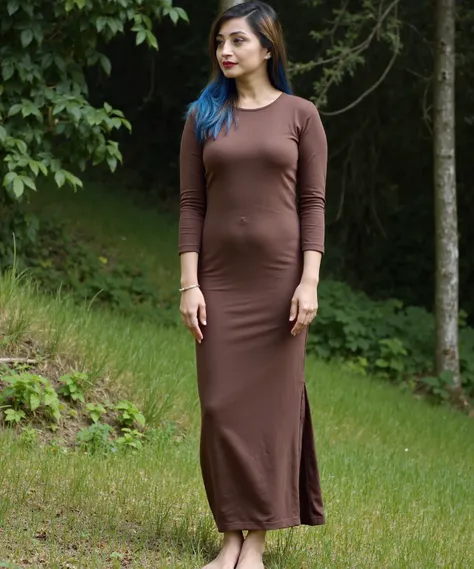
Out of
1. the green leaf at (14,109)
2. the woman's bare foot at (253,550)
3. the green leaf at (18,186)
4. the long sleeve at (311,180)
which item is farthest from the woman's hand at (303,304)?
the green leaf at (14,109)

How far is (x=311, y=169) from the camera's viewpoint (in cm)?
436

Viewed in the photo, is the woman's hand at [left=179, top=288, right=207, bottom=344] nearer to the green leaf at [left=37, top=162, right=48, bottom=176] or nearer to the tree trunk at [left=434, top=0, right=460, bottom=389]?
the green leaf at [left=37, top=162, right=48, bottom=176]

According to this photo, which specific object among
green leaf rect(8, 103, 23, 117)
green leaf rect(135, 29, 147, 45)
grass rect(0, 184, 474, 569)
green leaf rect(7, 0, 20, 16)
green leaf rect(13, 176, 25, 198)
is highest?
green leaf rect(7, 0, 20, 16)

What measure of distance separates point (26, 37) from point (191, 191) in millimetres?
4814

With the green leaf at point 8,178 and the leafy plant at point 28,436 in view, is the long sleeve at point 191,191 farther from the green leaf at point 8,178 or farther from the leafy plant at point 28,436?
the green leaf at point 8,178

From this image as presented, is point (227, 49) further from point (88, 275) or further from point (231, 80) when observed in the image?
point (88, 275)

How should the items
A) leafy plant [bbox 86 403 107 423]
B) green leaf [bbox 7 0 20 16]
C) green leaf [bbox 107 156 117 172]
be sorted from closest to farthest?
1. leafy plant [bbox 86 403 107 423]
2. green leaf [bbox 7 0 20 16]
3. green leaf [bbox 107 156 117 172]

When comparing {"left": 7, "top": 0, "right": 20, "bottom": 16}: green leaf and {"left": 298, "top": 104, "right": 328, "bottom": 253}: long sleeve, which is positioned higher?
{"left": 7, "top": 0, "right": 20, "bottom": 16}: green leaf

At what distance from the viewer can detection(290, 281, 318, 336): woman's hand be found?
13.9ft

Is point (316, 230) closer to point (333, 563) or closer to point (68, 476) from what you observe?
point (333, 563)

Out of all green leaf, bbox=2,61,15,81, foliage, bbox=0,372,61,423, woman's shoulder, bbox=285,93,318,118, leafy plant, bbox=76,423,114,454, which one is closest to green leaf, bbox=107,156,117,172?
green leaf, bbox=2,61,15,81

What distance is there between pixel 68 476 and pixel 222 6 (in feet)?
15.6

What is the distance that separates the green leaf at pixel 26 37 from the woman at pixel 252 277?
464 centimetres

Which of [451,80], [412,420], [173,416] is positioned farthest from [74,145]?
[451,80]
